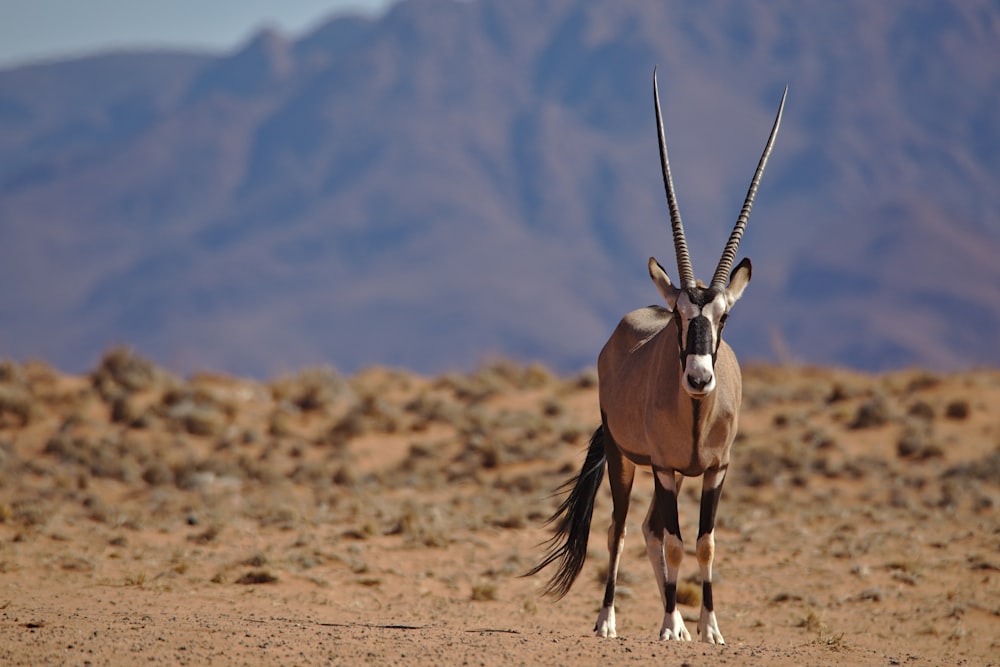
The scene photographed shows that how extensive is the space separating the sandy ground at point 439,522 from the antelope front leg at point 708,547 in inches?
15.2

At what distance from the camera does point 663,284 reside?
7.17 meters

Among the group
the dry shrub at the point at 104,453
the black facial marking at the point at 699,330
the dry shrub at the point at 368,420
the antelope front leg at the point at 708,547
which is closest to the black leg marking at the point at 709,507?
the antelope front leg at the point at 708,547

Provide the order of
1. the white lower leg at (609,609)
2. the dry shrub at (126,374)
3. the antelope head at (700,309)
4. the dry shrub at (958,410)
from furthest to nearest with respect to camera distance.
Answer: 1. the dry shrub at (126,374)
2. the dry shrub at (958,410)
3. the white lower leg at (609,609)
4. the antelope head at (700,309)

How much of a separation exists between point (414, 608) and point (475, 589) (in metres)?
0.67

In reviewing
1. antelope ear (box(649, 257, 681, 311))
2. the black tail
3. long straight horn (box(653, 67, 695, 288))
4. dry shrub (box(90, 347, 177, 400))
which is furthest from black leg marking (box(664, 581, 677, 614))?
dry shrub (box(90, 347, 177, 400))

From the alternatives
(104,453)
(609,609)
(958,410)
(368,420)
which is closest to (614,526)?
(609,609)

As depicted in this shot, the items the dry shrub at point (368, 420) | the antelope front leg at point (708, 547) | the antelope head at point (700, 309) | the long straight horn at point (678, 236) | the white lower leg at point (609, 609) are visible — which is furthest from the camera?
the dry shrub at point (368, 420)

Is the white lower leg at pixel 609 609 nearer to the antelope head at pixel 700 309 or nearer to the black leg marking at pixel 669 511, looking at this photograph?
the black leg marking at pixel 669 511

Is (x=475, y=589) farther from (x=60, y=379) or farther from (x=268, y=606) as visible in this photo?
(x=60, y=379)

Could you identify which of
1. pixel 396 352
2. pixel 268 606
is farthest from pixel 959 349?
pixel 268 606

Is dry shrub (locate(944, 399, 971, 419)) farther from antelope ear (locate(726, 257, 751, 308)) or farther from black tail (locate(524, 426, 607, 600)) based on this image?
antelope ear (locate(726, 257, 751, 308))

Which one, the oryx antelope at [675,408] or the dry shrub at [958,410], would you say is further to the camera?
the dry shrub at [958,410]

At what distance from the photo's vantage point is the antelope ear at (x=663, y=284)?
7.05 meters

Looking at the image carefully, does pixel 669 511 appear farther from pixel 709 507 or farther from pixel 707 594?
pixel 707 594
